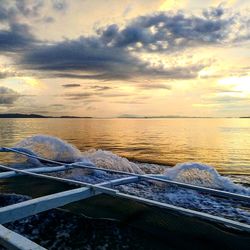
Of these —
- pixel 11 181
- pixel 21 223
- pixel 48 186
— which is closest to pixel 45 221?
pixel 21 223

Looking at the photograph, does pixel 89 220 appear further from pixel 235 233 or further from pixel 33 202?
pixel 235 233

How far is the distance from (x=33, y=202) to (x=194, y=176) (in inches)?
288

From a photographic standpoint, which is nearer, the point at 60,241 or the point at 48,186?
the point at 60,241

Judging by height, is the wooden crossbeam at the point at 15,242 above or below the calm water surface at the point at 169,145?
above

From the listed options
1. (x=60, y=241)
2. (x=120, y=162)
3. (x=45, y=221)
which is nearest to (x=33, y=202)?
(x=60, y=241)

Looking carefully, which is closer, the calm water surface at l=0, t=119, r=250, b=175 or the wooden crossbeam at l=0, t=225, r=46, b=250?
the wooden crossbeam at l=0, t=225, r=46, b=250

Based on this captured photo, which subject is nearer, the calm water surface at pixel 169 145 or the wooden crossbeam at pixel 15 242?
the wooden crossbeam at pixel 15 242

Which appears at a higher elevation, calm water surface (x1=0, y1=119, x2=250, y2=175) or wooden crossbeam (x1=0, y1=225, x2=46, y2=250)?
wooden crossbeam (x1=0, y1=225, x2=46, y2=250)

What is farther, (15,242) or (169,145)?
(169,145)

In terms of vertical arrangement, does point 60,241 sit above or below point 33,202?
below

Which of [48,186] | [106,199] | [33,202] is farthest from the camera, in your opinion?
[48,186]

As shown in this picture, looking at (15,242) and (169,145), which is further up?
(15,242)

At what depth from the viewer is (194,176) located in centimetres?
1112

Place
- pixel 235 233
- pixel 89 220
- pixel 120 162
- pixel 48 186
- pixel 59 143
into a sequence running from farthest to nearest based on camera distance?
1. pixel 59 143
2. pixel 120 162
3. pixel 48 186
4. pixel 89 220
5. pixel 235 233
